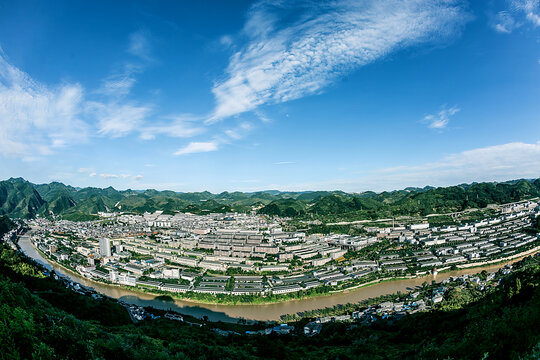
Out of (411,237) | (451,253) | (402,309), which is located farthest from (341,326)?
(411,237)

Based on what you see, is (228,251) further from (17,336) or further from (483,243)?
(483,243)

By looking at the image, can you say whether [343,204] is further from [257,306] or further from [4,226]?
[4,226]

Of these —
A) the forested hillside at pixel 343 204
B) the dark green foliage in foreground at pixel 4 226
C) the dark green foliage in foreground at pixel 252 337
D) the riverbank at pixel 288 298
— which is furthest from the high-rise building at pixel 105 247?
the forested hillside at pixel 343 204

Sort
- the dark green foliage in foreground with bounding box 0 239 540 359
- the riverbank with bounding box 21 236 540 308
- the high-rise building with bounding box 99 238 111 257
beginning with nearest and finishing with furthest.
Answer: the dark green foliage in foreground with bounding box 0 239 540 359 → the riverbank with bounding box 21 236 540 308 → the high-rise building with bounding box 99 238 111 257

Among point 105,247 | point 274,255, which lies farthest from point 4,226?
point 274,255

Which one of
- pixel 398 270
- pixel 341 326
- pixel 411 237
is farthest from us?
pixel 411 237

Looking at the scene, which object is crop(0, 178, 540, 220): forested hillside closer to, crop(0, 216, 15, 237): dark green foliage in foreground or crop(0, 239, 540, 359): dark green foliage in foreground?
crop(0, 216, 15, 237): dark green foliage in foreground

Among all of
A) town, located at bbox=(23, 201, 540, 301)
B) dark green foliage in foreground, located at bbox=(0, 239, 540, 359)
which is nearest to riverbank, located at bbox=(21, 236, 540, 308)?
town, located at bbox=(23, 201, 540, 301)
